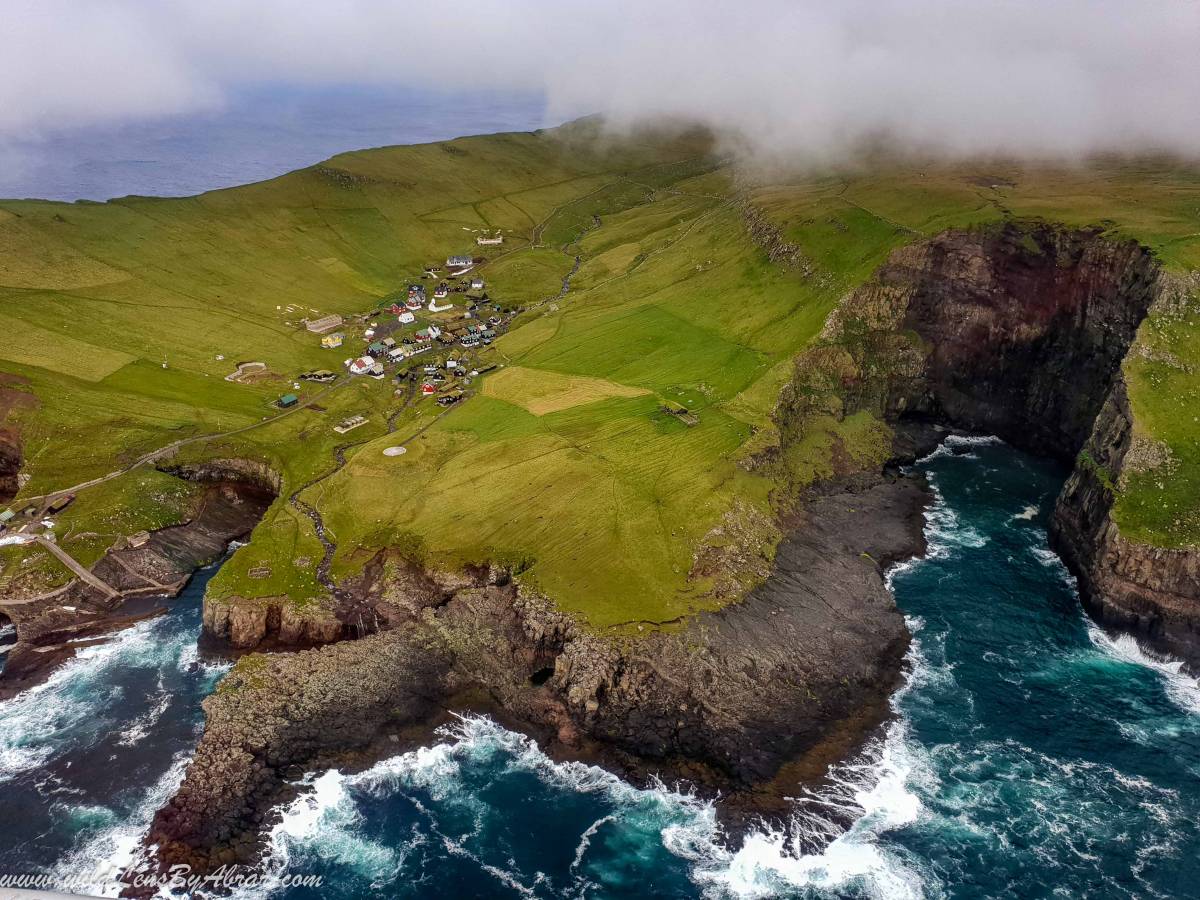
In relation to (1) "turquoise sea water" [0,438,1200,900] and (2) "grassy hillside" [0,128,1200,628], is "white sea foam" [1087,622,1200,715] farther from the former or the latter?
(2) "grassy hillside" [0,128,1200,628]

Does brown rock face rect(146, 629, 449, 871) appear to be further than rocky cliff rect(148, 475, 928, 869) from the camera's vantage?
No

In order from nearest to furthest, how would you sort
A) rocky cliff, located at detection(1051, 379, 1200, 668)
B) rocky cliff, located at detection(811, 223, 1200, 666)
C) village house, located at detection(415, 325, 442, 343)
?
rocky cliff, located at detection(1051, 379, 1200, 668) < rocky cliff, located at detection(811, 223, 1200, 666) < village house, located at detection(415, 325, 442, 343)

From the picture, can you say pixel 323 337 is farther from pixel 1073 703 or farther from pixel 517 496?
pixel 1073 703

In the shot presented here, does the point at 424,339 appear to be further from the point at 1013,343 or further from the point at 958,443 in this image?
the point at 1013,343

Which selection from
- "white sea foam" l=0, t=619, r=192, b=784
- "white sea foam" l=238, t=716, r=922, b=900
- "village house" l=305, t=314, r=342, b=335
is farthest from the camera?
"village house" l=305, t=314, r=342, b=335

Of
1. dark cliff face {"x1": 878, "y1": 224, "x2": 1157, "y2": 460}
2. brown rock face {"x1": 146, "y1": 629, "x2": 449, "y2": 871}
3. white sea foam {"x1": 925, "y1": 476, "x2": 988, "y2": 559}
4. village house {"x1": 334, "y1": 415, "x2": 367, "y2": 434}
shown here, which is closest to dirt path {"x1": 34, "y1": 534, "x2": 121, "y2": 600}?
brown rock face {"x1": 146, "y1": 629, "x2": 449, "y2": 871}

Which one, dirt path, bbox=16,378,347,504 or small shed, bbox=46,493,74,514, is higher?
dirt path, bbox=16,378,347,504

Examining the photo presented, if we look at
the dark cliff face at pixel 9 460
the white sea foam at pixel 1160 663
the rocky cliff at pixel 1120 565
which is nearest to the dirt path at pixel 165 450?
the dark cliff face at pixel 9 460

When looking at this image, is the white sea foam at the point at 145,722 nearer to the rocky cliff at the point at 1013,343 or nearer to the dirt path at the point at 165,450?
the dirt path at the point at 165,450
